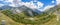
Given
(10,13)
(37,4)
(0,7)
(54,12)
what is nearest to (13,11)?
(10,13)

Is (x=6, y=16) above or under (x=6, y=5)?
under

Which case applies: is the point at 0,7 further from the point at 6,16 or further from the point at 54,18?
Result: the point at 54,18

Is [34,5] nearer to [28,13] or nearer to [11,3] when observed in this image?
[28,13]

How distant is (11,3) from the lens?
1.30m

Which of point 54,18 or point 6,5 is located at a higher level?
point 6,5

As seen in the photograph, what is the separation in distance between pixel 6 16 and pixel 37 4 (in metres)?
0.38

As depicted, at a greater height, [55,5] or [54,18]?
[55,5]

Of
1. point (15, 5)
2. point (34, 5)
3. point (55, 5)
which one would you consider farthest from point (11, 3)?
point (55, 5)

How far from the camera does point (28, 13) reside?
1.31 meters

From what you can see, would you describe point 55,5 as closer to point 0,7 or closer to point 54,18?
point 54,18

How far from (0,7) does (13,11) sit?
0.50 ft

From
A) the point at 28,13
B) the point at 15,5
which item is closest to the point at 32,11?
the point at 28,13

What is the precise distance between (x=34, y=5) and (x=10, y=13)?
11.3 inches

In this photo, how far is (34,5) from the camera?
4.27 feet
